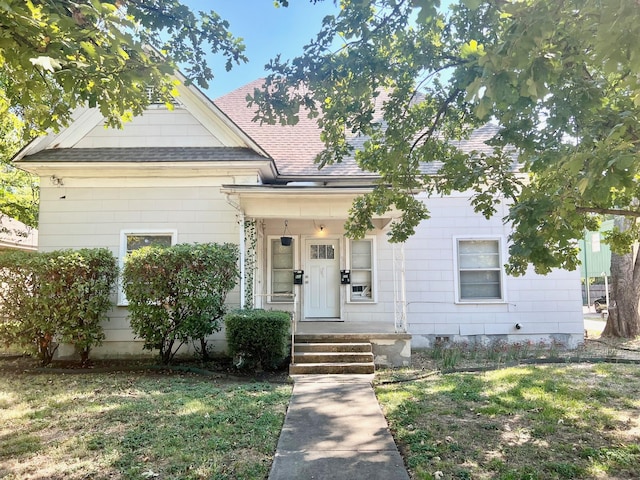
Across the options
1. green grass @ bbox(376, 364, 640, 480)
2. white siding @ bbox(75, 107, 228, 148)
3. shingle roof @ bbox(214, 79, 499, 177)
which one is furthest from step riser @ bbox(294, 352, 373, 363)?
white siding @ bbox(75, 107, 228, 148)

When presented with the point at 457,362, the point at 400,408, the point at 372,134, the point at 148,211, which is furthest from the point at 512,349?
the point at 148,211

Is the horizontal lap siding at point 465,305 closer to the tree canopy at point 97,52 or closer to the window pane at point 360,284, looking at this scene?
the window pane at point 360,284

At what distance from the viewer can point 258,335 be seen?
281 inches

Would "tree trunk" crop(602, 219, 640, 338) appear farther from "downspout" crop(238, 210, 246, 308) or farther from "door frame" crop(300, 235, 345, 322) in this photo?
"downspout" crop(238, 210, 246, 308)

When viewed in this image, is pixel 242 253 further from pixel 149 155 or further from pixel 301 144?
pixel 301 144

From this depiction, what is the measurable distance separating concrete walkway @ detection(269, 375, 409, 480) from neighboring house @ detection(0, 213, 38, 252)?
531 inches

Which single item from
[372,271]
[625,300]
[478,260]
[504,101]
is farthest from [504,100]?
[625,300]

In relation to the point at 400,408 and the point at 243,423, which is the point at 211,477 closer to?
the point at 243,423

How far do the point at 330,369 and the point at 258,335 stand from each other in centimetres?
143

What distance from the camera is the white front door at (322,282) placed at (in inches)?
414

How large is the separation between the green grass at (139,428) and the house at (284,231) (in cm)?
253

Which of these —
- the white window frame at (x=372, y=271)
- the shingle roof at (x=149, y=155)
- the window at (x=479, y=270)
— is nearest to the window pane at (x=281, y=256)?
the white window frame at (x=372, y=271)

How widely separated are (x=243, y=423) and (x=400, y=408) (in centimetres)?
194

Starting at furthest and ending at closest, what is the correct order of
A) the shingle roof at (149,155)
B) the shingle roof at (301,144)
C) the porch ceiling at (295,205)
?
1. the shingle roof at (301,144)
2. the shingle roof at (149,155)
3. the porch ceiling at (295,205)
